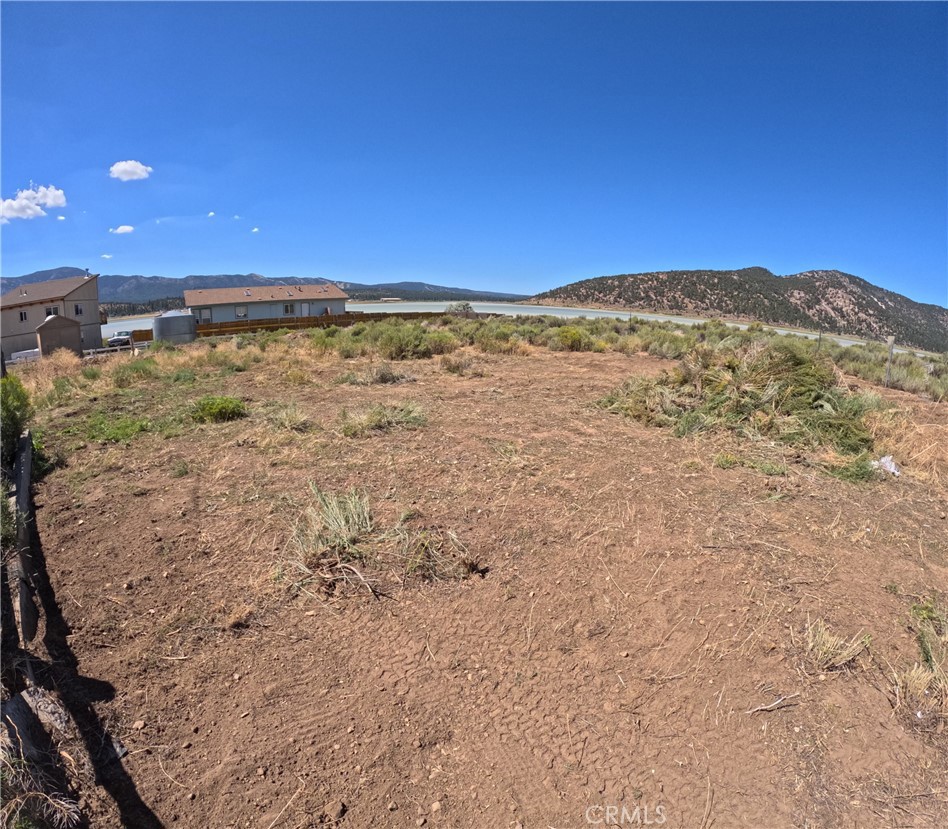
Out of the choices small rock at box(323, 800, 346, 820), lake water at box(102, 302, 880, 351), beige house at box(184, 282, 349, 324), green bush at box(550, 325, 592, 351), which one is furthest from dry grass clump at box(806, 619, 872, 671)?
beige house at box(184, 282, 349, 324)

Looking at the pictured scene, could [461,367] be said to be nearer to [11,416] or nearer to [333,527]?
[11,416]

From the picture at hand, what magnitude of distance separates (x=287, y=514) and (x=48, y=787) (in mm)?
2906

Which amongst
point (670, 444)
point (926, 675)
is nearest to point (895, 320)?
point (670, 444)

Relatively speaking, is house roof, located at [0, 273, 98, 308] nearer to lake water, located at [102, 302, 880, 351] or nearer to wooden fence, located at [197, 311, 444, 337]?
lake water, located at [102, 302, 880, 351]

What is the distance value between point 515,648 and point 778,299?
61.0 meters

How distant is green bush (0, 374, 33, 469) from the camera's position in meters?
6.52

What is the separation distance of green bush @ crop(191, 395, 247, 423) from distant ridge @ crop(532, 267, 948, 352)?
Result: 50990 millimetres

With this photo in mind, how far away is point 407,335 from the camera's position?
62.4ft

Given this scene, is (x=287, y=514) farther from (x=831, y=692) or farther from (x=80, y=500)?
(x=831, y=692)

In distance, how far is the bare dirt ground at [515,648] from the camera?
2.58 m

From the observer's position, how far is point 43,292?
135 feet


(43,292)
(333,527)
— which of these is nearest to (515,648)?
(333,527)

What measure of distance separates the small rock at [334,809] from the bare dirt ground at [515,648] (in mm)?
18

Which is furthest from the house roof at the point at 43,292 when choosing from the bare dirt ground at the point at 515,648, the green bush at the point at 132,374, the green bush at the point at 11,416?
the bare dirt ground at the point at 515,648
